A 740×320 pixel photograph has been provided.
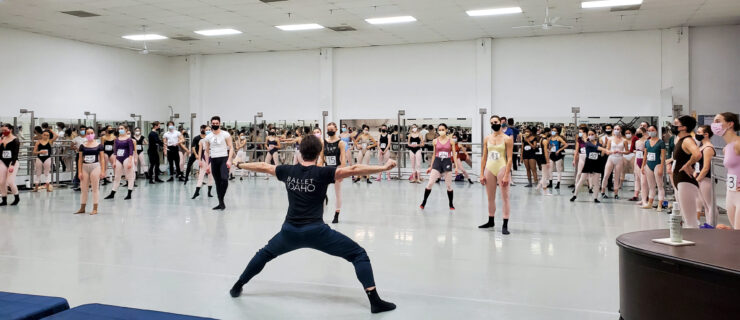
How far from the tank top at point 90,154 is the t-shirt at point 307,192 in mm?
6580

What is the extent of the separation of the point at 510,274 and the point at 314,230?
2.19 meters

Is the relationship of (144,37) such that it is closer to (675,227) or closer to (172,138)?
(172,138)

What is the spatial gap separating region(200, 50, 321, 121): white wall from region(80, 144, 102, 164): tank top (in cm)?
1101

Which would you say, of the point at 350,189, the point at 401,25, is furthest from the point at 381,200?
the point at 401,25

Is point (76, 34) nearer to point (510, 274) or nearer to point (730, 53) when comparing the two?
point (510, 274)

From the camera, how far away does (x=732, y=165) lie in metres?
5.55

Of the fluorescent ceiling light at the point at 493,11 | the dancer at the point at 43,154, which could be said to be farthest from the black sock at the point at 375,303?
the dancer at the point at 43,154

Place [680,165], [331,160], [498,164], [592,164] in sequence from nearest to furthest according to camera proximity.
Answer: [680,165], [498,164], [331,160], [592,164]

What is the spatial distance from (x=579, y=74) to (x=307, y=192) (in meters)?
14.8

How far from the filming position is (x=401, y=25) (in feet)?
50.5

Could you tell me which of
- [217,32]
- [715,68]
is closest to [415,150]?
[217,32]

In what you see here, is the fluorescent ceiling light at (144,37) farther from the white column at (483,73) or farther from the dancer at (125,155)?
the white column at (483,73)

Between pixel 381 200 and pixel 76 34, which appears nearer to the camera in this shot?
pixel 381 200

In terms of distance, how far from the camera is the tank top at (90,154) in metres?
9.34
